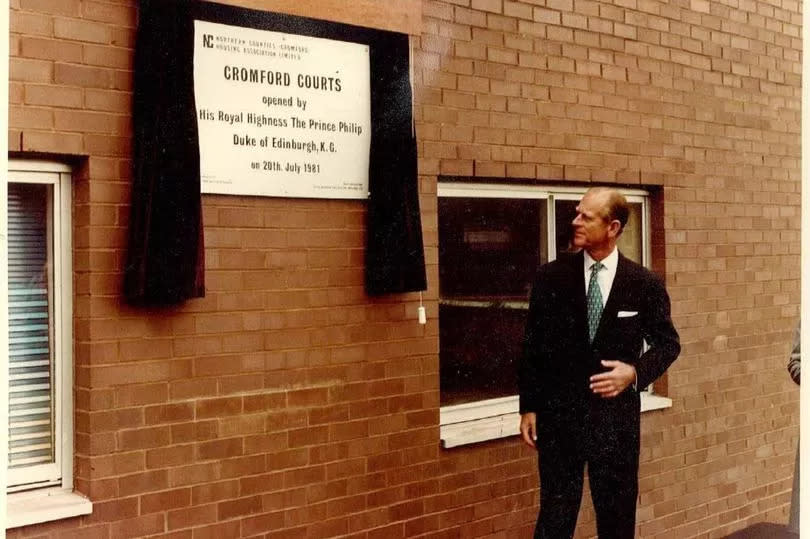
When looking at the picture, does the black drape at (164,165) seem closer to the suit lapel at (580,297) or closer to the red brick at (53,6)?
the red brick at (53,6)

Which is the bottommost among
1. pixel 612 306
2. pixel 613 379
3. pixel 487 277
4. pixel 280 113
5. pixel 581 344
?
pixel 613 379

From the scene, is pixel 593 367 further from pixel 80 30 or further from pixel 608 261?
pixel 80 30

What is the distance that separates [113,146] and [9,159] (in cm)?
38

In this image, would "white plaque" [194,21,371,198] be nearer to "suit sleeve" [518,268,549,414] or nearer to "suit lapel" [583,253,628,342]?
"suit sleeve" [518,268,549,414]

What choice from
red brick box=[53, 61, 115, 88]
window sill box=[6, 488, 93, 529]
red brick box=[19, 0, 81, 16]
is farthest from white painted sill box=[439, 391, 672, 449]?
red brick box=[19, 0, 81, 16]

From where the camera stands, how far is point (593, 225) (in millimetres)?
→ 4762

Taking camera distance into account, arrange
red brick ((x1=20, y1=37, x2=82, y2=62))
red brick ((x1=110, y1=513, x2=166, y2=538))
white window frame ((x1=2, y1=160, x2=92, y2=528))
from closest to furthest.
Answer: red brick ((x1=20, y1=37, x2=82, y2=62)) → white window frame ((x1=2, y1=160, x2=92, y2=528)) → red brick ((x1=110, y1=513, x2=166, y2=538))

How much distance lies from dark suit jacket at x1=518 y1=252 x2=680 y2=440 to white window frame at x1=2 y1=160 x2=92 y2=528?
6.29ft

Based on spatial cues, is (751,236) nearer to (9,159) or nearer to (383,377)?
(383,377)

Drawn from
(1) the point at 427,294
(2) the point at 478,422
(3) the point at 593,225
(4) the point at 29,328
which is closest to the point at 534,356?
(3) the point at 593,225

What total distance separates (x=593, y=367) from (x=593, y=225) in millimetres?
614

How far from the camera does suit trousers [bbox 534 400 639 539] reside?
472cm

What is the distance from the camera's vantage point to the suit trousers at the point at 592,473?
472cm

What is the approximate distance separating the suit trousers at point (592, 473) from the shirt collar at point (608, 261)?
0.65 m
